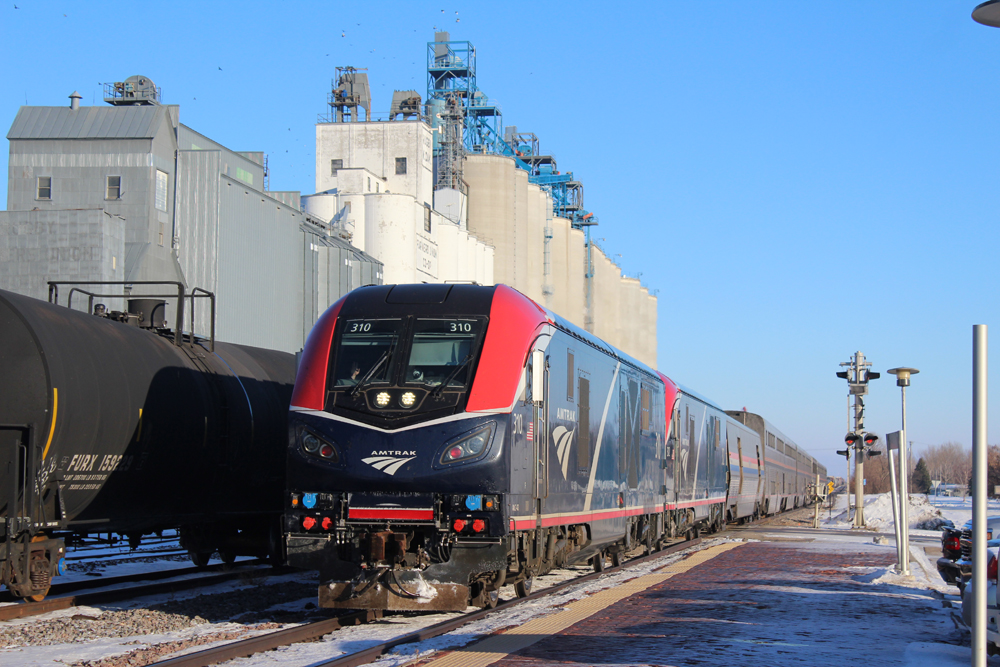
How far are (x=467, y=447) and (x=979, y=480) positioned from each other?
5.58 metres

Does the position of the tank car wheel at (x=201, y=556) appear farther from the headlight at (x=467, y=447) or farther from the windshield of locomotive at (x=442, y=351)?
the headlight at (x=467, y=447)

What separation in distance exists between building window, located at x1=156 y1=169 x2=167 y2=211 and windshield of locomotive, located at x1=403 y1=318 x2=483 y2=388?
31.6 metres

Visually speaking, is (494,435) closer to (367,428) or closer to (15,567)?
(367,428)

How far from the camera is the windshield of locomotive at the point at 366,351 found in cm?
1042

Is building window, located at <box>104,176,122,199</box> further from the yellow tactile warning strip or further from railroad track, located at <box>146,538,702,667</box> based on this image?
railroad track, located at <box>146,538,702,667</box>

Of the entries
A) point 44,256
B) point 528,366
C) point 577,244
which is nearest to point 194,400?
point 528,366

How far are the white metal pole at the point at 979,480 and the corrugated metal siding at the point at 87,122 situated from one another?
126ft

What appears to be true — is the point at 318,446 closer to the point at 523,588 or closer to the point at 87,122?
the point at 523,588

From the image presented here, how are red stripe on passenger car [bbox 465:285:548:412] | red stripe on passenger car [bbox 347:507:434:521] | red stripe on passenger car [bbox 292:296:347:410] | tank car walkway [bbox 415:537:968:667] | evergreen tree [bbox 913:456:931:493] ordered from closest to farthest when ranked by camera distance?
1. tank car walkway [bbox 415:537:968:667]
2. red stripe on passenger car [bbox 347:507:434:521]
3. red stripe on passenger car [bbox 465:285:548:412]
4. red stripe on passenger car [bbox 292:296:347:410]
5. evergreen tree [bbox 913:456:931:493]

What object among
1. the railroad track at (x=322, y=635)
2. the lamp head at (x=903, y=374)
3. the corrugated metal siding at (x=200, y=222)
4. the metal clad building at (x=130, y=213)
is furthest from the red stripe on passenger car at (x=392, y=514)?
the corrugated metal siding at (x=200, y=222)

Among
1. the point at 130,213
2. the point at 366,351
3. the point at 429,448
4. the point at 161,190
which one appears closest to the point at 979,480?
the point at 429,448

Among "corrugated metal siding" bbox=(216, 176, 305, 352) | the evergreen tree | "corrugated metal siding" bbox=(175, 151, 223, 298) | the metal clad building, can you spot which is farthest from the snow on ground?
the evergreen tree

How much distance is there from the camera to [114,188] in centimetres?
3947

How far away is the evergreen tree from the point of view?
455 feet
